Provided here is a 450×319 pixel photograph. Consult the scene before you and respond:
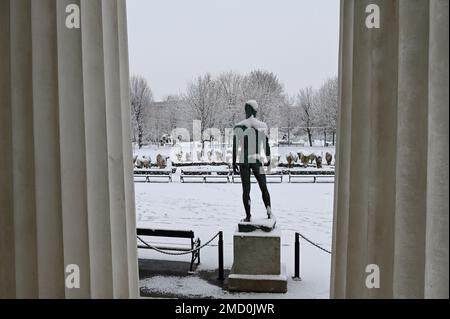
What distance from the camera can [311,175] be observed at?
948cm

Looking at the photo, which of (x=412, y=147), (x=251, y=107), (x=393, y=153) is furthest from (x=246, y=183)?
(x=412, y=147)

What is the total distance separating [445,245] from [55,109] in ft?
3.57

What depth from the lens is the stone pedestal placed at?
10.5 feet

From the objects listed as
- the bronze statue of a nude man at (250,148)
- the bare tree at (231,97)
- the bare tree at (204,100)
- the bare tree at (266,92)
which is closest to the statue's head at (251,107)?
the bronze statue of a nude man at (250,148)

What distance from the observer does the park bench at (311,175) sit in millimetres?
9414

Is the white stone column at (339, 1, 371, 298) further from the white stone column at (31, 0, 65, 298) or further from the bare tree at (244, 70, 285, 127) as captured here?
the bare tree at (244, 70, 285, 127)

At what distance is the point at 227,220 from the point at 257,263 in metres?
3.10

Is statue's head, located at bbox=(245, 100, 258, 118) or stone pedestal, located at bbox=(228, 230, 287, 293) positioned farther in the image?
stone pedestal, located at bbox=(228, 230, 287, 293)

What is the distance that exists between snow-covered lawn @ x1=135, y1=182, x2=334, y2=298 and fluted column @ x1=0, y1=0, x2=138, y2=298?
7.23 feet

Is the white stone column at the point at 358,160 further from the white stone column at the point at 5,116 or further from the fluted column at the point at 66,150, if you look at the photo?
the white stone column at the point at 5,116

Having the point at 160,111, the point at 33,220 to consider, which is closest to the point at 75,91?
the point at 33,220

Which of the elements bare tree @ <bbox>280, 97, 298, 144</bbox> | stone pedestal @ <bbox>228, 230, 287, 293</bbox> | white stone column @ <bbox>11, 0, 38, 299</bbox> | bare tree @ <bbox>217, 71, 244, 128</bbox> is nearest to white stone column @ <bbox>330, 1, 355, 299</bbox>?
white stone column @ <bbox>11, 0, 38, 299</bbox>

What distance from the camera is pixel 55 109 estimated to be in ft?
3.63
